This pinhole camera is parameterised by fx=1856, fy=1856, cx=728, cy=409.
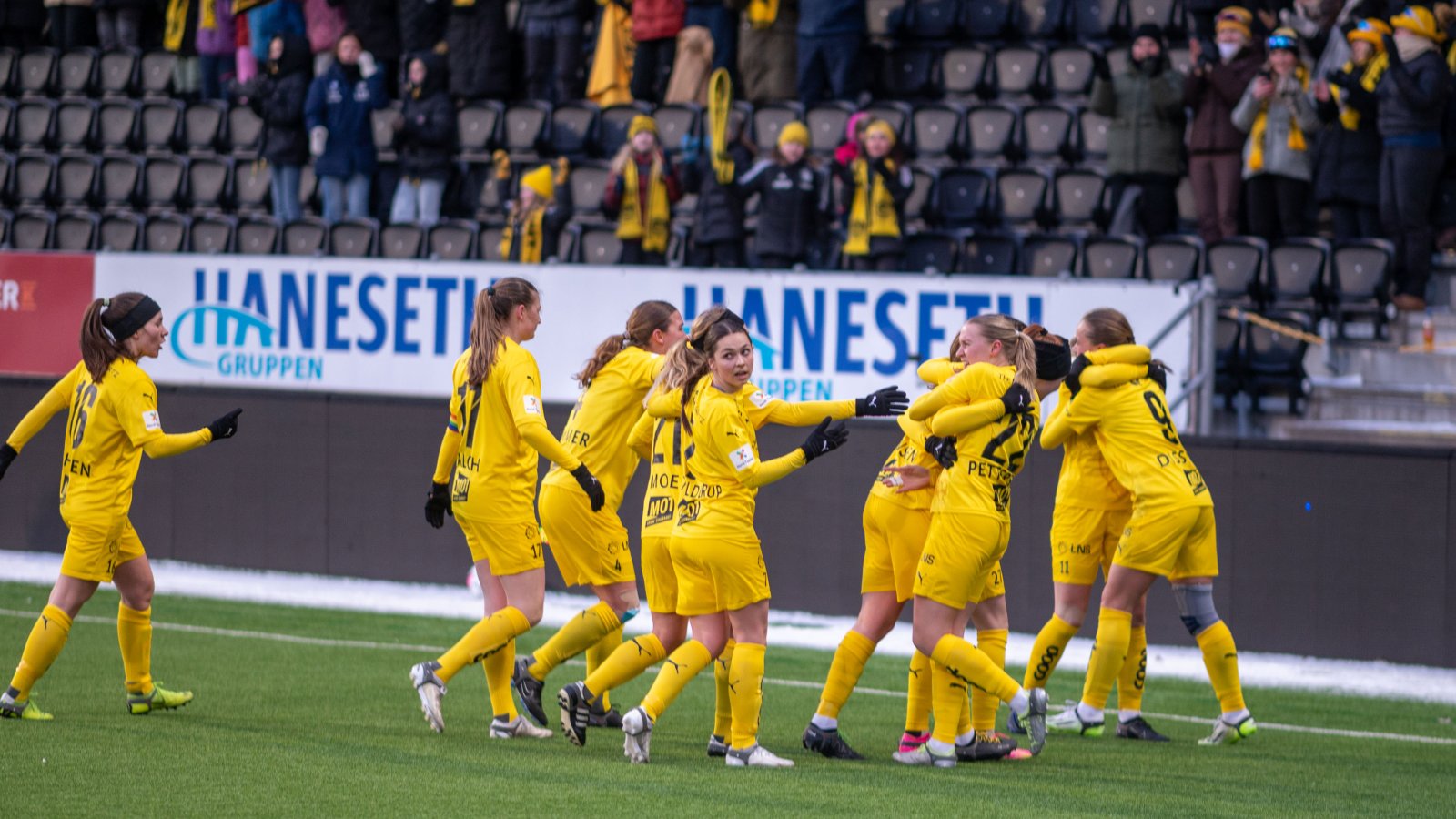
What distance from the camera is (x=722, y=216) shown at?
1567 centimetres

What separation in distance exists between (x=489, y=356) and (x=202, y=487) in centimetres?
713

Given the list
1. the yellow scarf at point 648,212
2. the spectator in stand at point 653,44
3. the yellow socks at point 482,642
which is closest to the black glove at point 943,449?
the yellow socks at point 482,642

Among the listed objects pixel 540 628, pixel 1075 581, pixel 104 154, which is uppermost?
pixel 104 154

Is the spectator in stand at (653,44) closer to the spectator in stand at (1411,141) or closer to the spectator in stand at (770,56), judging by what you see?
the spectator in stand at (770,56)

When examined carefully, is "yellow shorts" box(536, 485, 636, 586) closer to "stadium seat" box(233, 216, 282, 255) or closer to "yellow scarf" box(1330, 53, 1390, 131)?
"yellow scarf" box(1330, 53, 1390, 131)

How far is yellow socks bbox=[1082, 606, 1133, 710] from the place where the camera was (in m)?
8.59

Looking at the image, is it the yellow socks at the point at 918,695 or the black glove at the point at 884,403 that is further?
the yellow socks at the point at 918,695

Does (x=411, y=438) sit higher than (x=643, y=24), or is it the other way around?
(x=643, y=24)

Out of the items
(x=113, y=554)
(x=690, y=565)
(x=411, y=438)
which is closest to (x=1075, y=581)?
(x=690, y=565)

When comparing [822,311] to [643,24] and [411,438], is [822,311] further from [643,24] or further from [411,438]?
[643,24]

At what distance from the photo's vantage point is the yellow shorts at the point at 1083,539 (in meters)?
8.77

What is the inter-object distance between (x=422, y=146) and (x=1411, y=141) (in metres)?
9.25

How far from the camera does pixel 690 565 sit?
749cm

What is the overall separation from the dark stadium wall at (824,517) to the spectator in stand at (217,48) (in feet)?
23.8
